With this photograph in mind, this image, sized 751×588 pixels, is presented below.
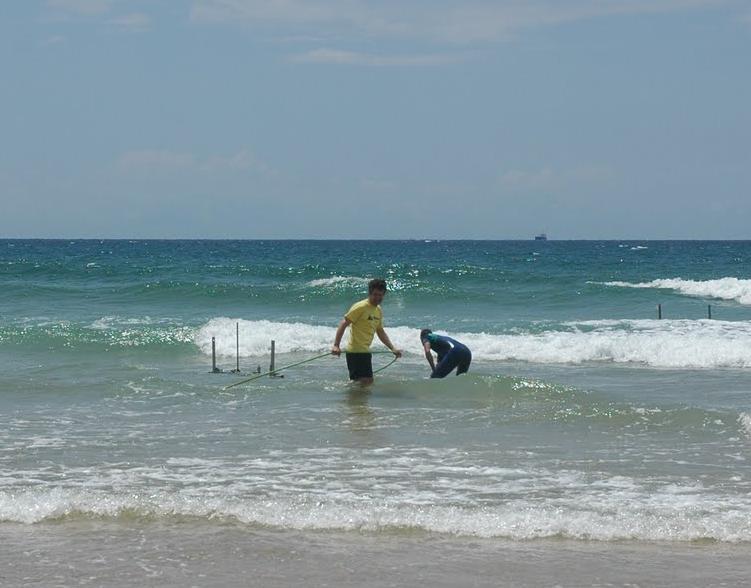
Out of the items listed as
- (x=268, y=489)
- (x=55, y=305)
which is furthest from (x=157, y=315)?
(x=268, y=489)

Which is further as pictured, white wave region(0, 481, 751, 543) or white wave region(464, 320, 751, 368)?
white wave region(464, 320, 751, 368)

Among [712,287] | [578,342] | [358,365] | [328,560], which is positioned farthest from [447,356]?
[712,287]

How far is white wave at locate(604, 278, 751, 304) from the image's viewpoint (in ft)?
116

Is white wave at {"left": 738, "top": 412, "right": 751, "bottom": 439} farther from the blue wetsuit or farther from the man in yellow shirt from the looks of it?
the man in yellow shirt

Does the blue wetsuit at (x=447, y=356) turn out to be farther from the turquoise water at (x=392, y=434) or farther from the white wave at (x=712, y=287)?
the white wave at (x=712, y=287)

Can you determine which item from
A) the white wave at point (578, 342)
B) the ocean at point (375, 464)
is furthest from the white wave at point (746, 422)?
the white wave at point (578, 342)

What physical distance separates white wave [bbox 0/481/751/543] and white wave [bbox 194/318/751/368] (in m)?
9.56

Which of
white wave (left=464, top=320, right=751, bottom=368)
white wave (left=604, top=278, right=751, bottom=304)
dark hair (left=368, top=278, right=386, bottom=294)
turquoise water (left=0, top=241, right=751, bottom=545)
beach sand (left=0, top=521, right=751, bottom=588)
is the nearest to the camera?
beach sand (left=0, top=521, right=751, bottom=588)

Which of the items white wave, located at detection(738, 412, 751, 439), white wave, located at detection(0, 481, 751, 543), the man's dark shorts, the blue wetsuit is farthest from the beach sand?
the blue wetsuit

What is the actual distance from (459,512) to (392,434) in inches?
123

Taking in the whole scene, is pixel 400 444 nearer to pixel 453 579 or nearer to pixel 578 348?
pixel 453 579

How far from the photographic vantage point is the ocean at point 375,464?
6.40 m

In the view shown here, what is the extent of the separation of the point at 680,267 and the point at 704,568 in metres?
54.5

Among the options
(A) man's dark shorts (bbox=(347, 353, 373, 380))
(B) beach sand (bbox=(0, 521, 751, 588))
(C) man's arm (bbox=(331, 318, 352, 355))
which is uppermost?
(C) man's arm (bbox=(331, 318, 352, 355))
